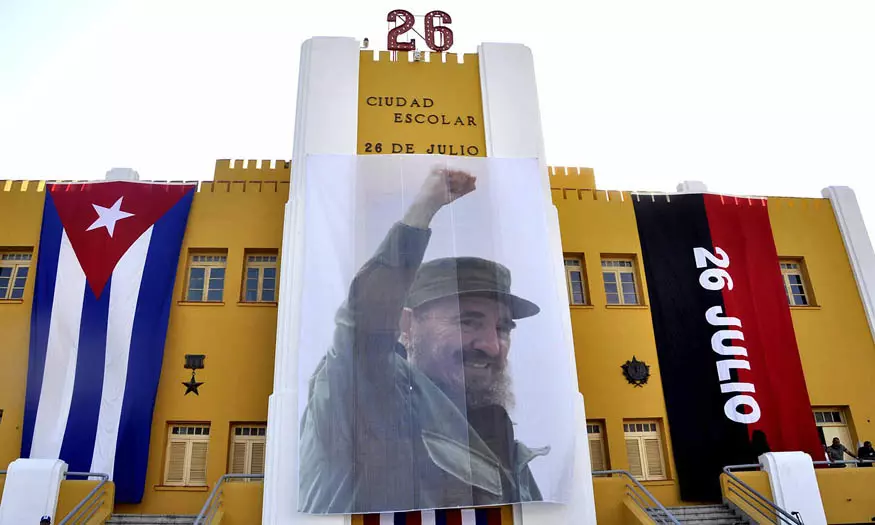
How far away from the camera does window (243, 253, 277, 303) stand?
18031mm

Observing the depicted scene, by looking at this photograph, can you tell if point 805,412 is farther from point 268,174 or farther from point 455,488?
point 268,174

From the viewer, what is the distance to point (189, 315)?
1744 centimetres

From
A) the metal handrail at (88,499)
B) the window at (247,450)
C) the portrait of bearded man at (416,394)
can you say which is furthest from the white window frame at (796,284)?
the metal handrail at (88,499)

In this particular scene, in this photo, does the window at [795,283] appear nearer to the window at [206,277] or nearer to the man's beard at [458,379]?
the man's beard at [458,379]

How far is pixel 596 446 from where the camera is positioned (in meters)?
17.3

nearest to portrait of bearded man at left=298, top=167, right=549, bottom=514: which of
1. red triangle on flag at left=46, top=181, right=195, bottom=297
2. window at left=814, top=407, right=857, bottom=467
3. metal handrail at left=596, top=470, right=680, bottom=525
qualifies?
metal handrail at left=596, top=470, right=680, bottom=525

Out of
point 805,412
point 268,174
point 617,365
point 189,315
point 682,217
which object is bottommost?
point 805,412

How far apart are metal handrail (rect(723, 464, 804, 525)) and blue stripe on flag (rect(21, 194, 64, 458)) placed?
52.0 feet

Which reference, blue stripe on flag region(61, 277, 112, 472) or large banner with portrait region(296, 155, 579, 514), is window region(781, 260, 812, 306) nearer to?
large banner with portrait region(296, 155, 579, 514)

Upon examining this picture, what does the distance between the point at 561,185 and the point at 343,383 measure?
356 inches

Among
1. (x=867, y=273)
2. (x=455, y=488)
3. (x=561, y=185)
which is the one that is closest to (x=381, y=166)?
(x=561, y=185)

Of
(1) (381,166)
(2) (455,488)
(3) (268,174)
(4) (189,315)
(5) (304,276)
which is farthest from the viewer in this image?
(3) (268,174)

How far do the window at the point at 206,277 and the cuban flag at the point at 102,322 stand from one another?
0.65m

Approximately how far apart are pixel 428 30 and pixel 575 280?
26.5ft
